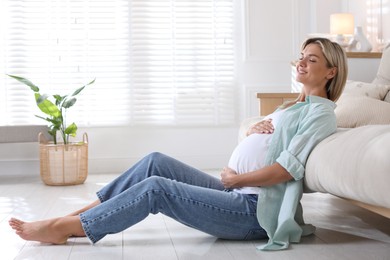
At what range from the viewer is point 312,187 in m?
2.49

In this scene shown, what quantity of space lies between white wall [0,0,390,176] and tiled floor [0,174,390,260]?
83.3 inches

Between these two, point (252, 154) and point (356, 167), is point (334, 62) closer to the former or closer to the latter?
point (252, 154)

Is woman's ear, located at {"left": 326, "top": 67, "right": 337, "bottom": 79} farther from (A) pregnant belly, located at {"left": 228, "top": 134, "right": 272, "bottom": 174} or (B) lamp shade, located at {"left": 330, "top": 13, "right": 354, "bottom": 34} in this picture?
(B) lamp shade, located at {"left": 330, "top": 13, "right": 354, "bottom": 34}

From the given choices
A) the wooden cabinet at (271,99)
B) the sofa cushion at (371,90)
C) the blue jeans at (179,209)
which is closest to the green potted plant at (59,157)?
the wooden cabinet at (271,99)

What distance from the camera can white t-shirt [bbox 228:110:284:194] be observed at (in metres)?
2.60

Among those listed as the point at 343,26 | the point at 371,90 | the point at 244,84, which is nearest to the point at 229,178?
the point at 371,90

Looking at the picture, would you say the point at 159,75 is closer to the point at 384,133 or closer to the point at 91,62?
the point at 91,62

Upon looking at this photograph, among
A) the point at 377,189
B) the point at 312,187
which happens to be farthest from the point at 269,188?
the point at 377,189

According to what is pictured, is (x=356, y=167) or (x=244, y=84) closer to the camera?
(x=356, y=167)

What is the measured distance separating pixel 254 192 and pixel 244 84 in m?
3.46

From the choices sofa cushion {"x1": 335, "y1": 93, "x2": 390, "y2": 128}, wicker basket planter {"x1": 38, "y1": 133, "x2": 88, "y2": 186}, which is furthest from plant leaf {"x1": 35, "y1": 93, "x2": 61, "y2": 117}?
sofa cushion {"x1": 335, "y1": 93, "x2": 390, "y2": 128}

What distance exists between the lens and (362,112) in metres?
3.49

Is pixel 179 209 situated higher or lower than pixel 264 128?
lower

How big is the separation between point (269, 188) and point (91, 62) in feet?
11.7
